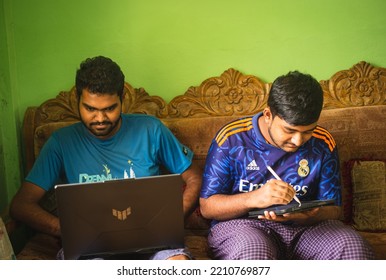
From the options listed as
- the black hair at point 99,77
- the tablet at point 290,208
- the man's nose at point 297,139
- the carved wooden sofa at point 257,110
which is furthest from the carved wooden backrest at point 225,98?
the tablet at point 290,208

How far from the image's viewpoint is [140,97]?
208 centimetres

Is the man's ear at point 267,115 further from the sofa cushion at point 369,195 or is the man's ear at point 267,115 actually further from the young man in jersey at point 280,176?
the sofa cushion at point 369,195

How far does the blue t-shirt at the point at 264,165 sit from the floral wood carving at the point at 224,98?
494 mm

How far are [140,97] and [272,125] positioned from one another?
0.80 m

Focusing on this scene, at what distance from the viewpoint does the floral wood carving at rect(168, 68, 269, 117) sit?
2059 millimetres

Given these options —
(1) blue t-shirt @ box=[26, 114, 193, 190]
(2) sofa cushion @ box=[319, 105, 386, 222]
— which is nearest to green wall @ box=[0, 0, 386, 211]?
(2) sofa cushion @ box=[319, 105, 386, 222]

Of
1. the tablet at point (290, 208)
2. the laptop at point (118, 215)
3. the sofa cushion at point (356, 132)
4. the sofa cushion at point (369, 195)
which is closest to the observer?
the laptop at point (118, 215)

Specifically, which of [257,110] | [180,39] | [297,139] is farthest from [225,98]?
[297,139]

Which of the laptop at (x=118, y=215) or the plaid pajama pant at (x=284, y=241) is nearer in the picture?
the laptop at (x=118, y=215)

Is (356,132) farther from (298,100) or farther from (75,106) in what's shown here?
(75,106)

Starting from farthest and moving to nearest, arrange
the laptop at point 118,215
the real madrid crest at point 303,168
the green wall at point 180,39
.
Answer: the green wall at point 180,39 → the real madrid crest at point 303,168 → the laptop at point 118,215

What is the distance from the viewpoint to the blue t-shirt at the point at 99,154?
1.68m

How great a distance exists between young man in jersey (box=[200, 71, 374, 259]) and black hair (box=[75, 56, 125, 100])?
431mm
